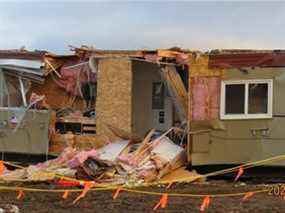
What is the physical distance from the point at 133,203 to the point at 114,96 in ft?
19.8

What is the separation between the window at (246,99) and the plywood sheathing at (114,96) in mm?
2834

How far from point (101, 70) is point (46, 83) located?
2.31 m

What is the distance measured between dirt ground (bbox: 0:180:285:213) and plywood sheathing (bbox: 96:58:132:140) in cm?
368

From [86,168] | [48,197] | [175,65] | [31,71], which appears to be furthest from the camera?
[31,71]

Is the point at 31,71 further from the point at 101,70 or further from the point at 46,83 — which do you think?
the point at 101,70

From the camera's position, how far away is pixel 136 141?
1872 cm

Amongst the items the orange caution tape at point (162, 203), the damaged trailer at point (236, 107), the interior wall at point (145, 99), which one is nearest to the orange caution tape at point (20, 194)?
the orange caution tape at point (162, 203)

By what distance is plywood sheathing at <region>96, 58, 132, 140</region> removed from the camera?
18.6 metres

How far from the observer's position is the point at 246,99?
17.4 m

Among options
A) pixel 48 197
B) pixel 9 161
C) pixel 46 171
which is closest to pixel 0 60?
pixel 9 161

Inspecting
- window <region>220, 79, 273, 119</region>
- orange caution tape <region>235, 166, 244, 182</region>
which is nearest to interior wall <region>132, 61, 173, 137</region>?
window <region>220, 79, 273, 119</region>

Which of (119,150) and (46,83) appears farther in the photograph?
(46,83)

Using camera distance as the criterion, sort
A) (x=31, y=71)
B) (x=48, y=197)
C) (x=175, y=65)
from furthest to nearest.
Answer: (x=31, y=71) → (x=175, y=65) → (x=48, y=197)

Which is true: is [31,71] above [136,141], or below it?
above
